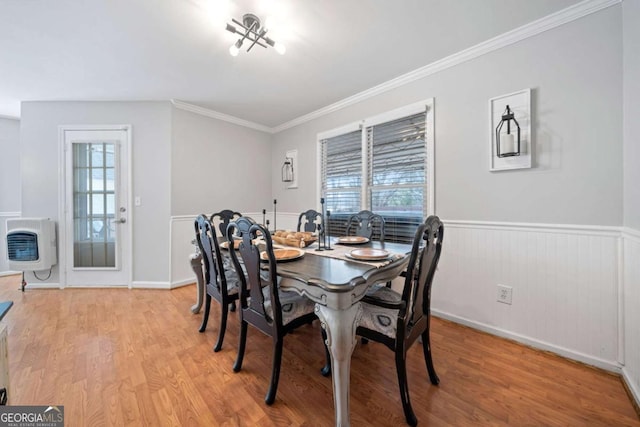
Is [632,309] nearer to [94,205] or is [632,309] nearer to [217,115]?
[217,115]

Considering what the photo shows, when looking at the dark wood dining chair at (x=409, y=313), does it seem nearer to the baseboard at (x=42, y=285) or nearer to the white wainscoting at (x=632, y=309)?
the white wainscoting at (x=632, y=309)

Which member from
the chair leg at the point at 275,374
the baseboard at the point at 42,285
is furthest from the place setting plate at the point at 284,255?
the baseboard at the point at 42,285

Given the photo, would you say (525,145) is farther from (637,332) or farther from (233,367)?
(233,367)

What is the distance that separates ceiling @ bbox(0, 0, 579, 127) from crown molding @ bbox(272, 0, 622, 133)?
0.06 metres

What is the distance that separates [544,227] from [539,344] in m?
0.91

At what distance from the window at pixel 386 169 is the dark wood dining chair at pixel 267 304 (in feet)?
5.52

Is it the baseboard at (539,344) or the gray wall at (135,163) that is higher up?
the gray wall at (135,163)

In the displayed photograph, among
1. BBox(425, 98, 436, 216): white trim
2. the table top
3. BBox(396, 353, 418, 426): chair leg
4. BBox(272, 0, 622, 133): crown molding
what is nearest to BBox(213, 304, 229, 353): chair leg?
the table top

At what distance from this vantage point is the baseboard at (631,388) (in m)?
1.40

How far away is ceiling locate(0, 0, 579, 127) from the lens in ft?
5.87

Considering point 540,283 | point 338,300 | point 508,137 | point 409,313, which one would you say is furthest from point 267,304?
point 508,137

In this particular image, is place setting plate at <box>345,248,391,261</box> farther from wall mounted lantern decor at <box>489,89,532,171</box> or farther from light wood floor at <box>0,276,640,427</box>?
wall mounted lantern decor at <box>489,89,532,171</box>

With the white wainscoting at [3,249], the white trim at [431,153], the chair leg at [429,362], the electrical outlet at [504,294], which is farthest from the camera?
the white wainscoting at [3,249]

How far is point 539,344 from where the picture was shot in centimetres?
195
